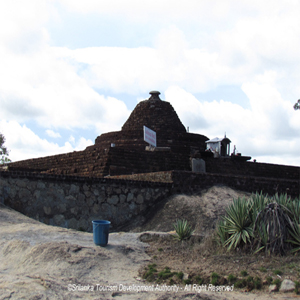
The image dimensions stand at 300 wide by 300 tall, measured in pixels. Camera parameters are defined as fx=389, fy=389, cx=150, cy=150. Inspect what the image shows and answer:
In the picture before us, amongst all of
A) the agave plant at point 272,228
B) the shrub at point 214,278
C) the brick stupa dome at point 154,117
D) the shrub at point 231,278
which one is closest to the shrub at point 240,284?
the shrub at point 231,278

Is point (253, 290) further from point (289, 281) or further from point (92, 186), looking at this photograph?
point (92, 186)

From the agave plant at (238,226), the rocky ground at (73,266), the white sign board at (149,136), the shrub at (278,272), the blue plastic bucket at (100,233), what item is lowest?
the rocky ground at (73,266)

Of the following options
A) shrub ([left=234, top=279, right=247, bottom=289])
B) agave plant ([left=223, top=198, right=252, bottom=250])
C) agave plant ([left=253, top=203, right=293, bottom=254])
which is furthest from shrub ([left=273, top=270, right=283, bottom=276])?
agave plant ([left=223, top=198, right=252, bottom=250])

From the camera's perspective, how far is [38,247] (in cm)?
631

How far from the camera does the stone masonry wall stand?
9820 mm

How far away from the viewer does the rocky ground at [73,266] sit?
4.85m

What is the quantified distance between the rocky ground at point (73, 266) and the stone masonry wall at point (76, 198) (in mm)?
1011

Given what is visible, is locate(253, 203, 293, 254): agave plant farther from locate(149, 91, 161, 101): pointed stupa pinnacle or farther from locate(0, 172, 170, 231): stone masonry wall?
locate(149, 91, 161, 101): pointed stupa pinnacle

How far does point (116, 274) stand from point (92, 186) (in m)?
5.33

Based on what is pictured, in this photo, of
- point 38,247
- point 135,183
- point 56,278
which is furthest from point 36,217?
point 56,278

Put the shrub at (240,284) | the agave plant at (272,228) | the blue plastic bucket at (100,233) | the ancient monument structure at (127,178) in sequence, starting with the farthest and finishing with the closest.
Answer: the ancient monument structure at (127,178) < the blue plastic bucket at (100,233) < the agave plant at (272,228) < the shrub at (240,284)

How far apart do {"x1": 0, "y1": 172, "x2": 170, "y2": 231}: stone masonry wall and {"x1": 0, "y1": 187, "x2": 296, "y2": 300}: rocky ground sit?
1.01 meters

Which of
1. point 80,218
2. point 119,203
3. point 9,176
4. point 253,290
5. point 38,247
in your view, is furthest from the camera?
point 119,203

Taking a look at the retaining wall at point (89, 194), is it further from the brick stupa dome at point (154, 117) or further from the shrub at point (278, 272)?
the brick stupa dome at point (154, 117)
